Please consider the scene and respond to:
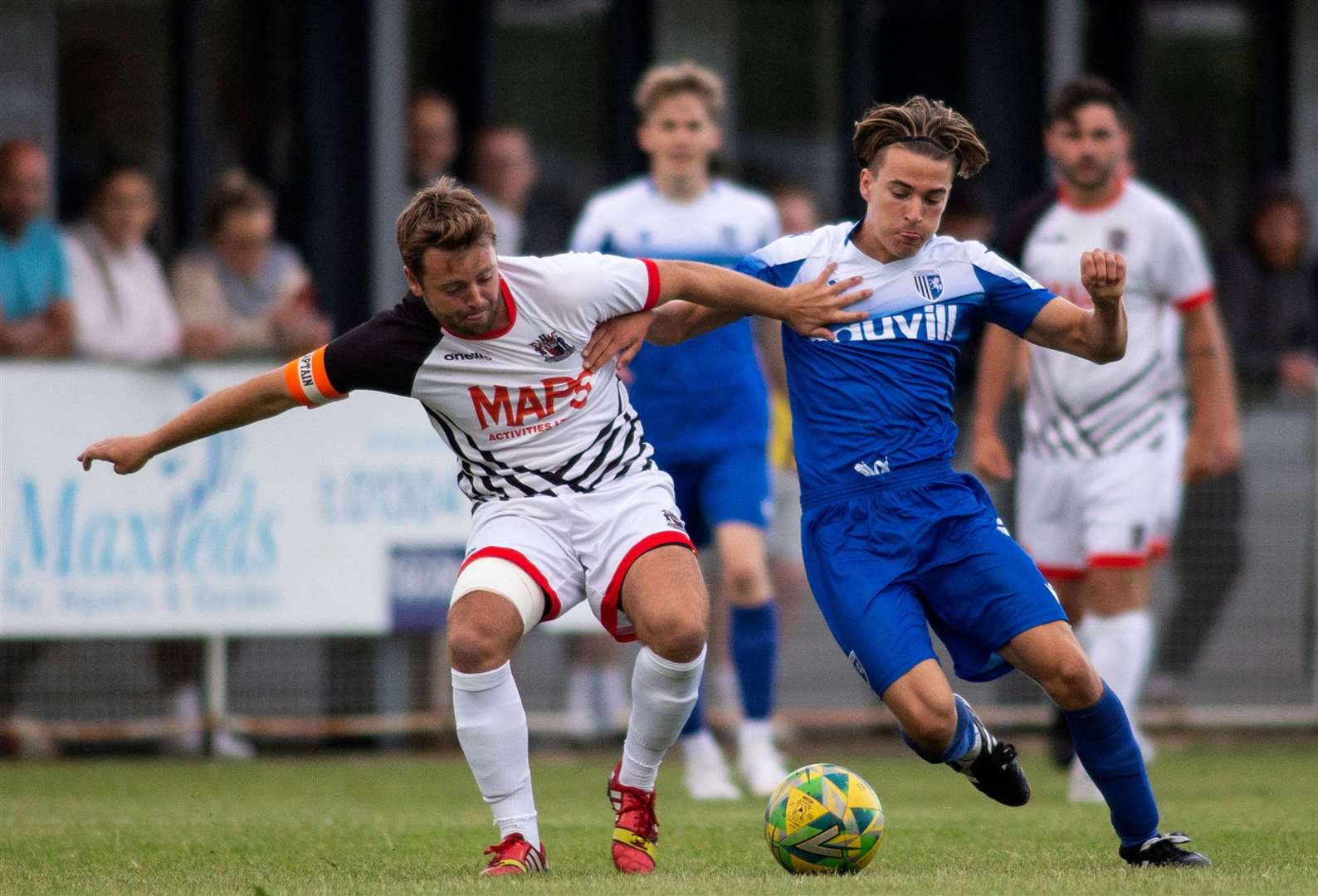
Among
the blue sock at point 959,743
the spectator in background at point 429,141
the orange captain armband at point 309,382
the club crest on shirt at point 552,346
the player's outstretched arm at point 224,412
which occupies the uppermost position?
the spectator in background at point 429,141

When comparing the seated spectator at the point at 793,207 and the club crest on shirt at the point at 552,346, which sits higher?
the seated spectator at the point at 793,207

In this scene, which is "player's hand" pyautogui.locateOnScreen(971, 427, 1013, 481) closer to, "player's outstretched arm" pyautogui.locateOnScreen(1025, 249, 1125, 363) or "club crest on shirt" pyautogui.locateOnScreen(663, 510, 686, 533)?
"player's outstretched arm" pyautogui.locateOnScreen(1025, 249, 1125, 363)

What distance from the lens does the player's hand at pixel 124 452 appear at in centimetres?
604

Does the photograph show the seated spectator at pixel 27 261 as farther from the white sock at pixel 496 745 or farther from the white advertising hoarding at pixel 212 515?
the white sock at pixel 496 745

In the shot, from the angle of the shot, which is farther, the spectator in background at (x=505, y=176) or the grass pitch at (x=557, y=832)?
the spectator in background at (x=505, y=176)

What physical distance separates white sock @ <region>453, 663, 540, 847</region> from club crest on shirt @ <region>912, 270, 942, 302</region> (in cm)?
160

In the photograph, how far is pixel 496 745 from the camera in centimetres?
597

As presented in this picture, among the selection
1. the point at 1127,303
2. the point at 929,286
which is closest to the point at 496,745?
the point at 929,286

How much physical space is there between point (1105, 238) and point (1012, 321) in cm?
252

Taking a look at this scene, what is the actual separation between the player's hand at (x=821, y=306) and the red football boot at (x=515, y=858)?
1.65 metres

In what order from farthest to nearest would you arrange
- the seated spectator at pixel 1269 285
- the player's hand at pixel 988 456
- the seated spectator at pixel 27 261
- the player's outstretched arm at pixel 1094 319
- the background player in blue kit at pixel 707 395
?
the seated spectator at pixel 1269 285
the seated spectator at pixel 27 261
the background player in blue kit at pixel 707 395
the player's hand at pixel 988 456
the player's outstretched arm at pixel 1094 319

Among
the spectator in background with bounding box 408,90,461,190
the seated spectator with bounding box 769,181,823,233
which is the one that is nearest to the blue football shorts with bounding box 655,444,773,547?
the seated spectator with bounding box 769,181,823,233

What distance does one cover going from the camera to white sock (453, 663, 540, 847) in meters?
5.96

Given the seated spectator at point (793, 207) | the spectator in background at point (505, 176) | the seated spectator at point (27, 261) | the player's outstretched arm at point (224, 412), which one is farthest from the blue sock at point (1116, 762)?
the spectator in background at point (505, 176)
